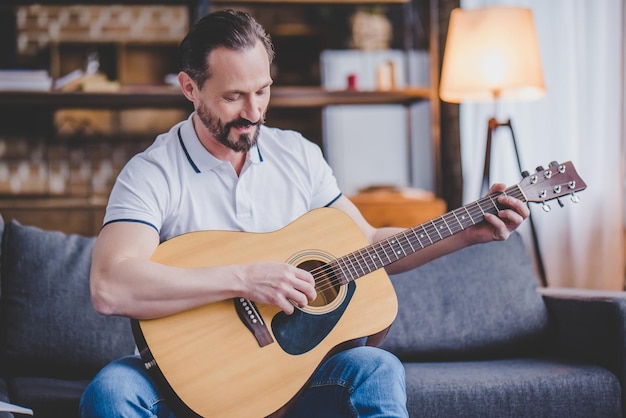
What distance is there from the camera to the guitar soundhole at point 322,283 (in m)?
1.76

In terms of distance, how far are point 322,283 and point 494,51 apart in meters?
1.82

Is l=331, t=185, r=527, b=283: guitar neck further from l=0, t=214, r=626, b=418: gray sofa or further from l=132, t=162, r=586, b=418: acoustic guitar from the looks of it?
l=0, t=214, r=626, b=418: gray sofa

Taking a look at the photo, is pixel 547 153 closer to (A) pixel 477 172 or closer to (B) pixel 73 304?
(A) pixel 477 172

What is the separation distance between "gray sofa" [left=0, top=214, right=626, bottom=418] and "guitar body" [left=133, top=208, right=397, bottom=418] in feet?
1.20

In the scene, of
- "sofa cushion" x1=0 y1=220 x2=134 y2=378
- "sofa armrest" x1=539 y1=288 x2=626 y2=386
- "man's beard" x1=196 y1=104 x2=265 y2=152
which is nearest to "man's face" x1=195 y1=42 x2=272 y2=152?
"man's beard" x1=196 y1=104 x2=265 y2=152

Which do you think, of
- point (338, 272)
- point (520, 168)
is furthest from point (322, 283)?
point (520, 168)

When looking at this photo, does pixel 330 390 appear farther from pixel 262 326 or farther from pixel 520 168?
pixel 520 168

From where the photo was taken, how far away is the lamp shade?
10.6ft

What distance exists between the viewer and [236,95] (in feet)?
5.95

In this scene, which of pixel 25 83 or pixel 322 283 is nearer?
pixel 322 283

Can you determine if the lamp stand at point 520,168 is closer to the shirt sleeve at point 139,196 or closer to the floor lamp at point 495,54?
the floor lamp at point 495,54

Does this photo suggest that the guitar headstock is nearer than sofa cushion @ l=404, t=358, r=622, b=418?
Answer: Yes

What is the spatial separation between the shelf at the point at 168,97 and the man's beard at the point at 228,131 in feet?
7.60

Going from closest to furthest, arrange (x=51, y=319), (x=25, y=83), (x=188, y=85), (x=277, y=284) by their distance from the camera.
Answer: (x=277, y=284)
(x=188, y=85)
(x=51, y=319)
(x=25, y=83)
